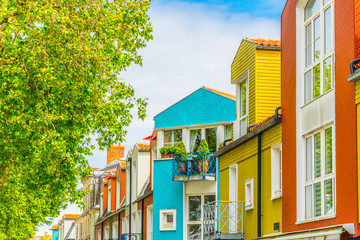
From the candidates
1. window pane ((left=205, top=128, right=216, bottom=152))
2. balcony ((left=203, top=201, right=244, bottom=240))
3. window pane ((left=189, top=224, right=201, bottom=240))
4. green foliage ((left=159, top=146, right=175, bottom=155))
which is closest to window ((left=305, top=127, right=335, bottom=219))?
balcony ((left=203, top=201, right=244, bottom=240))

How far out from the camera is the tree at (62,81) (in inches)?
780

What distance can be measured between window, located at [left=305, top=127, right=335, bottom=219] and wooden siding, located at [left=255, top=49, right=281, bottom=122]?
5178 millimetres

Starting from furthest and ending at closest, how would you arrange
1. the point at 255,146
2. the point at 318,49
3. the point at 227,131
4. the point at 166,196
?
the point at 166,196
the point at 227,131
the point at 255,146
the point at 318,49

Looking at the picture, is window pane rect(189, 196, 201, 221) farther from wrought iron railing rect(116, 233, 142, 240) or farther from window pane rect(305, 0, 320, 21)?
window pane rect(305, 0, 320, 21)

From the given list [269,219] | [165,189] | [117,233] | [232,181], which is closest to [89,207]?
[117,233]

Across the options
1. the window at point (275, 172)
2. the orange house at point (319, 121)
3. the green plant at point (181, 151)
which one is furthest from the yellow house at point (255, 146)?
the green plant at point (181, 151)

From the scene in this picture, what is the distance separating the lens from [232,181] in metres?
25.8

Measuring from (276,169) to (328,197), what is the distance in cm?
416

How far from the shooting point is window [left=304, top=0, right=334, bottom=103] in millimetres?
17703

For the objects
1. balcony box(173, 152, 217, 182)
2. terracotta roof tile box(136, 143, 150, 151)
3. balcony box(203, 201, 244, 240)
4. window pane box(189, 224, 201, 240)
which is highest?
terracotta roof tile box(136, 143, 150, 151)

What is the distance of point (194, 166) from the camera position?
114ft

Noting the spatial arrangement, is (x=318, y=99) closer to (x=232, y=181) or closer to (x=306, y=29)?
(x=306, y=29)

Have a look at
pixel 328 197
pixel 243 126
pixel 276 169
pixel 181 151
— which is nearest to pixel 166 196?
pixel 181 151

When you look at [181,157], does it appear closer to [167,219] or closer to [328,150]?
[167,219]
